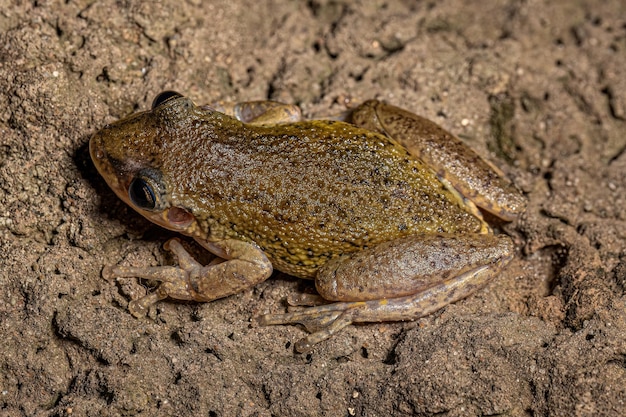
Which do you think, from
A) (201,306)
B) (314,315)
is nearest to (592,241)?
(314,315)

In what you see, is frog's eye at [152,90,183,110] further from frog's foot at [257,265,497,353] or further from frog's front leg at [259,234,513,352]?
frog's foot at [257,265,497,353]

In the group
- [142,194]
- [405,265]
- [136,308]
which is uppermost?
[142,194]

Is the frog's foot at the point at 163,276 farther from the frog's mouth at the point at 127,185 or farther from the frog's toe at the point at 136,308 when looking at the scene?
the frog's mouth at the point at 127,185

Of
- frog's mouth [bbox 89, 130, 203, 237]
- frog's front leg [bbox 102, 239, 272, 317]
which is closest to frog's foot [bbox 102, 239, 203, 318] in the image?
frog's front leg [bbox 102, 239, 272, 317]

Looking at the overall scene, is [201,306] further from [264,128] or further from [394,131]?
[394,131]

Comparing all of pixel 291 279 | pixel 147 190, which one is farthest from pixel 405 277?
pixel 147 190

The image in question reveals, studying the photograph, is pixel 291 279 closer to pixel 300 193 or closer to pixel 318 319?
pixel 318 319
